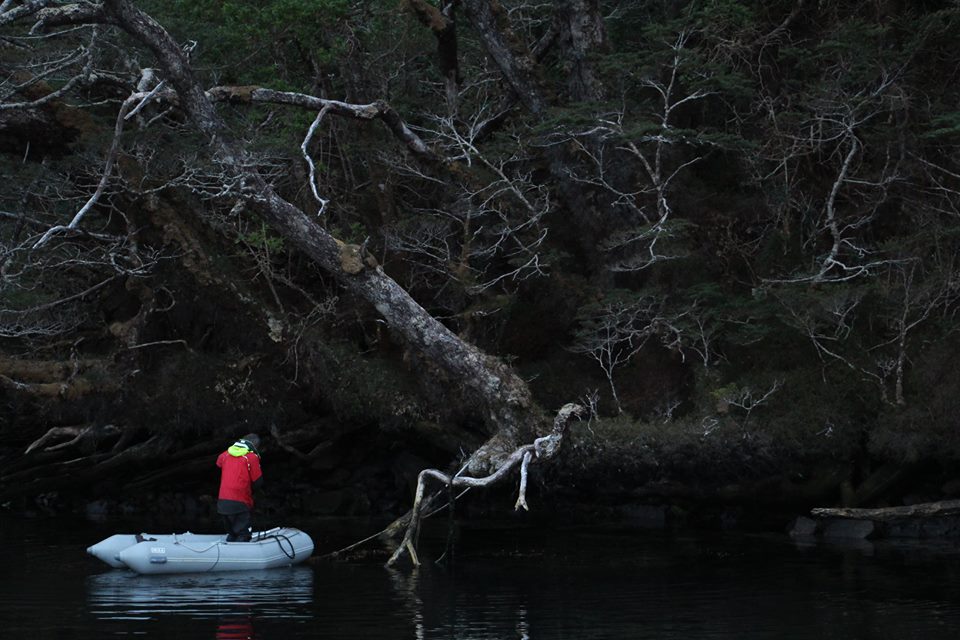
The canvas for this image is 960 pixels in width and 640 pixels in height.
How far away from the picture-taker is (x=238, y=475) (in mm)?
14469

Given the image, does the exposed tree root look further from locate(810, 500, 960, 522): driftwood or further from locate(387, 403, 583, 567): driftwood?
locate(810, 500, 960, 522): driftwood

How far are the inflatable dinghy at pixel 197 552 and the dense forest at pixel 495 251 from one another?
9.57 ft

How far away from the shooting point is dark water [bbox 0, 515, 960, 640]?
33.4ft

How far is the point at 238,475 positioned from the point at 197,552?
3.41 feet

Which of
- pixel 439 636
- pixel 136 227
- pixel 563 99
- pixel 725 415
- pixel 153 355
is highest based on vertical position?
pixel 563 99

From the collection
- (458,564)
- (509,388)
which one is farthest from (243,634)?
(509,388)

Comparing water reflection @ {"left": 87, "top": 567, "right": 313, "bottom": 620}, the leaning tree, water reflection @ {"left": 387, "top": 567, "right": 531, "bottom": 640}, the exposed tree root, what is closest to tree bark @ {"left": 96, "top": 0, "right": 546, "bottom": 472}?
the leaning tree

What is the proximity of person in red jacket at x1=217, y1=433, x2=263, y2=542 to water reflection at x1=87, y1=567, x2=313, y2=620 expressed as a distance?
2.06 ft

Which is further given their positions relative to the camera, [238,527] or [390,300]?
[390,300]

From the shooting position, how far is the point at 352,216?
2008 cm

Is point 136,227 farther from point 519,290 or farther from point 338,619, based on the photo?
A: point 338,619

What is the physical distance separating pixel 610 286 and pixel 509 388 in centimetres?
359

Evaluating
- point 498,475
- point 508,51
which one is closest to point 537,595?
point 498,475

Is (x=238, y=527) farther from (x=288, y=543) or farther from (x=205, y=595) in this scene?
(x=205, y=595)
